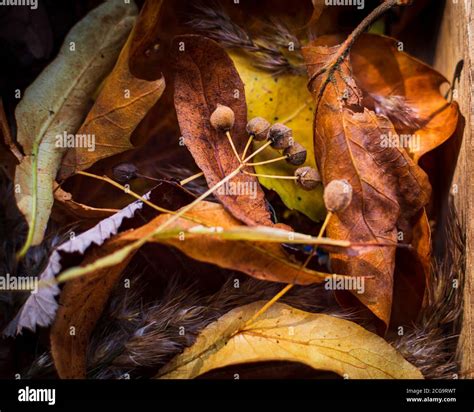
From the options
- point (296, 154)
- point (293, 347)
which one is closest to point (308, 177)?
point (296, 154)

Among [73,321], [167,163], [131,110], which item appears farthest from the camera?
[167,163]

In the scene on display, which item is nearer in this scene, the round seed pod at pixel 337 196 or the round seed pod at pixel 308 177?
the round seed pod at pixel 337 196

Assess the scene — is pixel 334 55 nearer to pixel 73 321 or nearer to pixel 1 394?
pixel 73 321

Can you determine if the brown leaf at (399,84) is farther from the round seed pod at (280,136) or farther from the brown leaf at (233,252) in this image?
the brown leaf at (233,252)

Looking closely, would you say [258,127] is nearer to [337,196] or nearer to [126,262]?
[337,196]

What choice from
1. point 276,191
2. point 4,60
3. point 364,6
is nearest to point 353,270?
point 276,191

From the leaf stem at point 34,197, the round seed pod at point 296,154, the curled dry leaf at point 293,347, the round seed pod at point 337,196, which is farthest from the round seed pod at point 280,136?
the leaf stem at point 34,197

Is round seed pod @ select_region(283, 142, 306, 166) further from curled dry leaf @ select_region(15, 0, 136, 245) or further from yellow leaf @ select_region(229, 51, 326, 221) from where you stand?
curled dry leaf @ select_region(15, 0, 136, 245)
